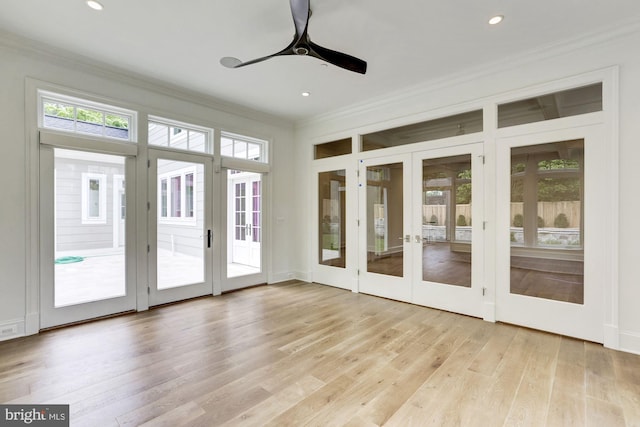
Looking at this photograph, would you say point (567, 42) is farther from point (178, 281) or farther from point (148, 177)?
point (178, 281)

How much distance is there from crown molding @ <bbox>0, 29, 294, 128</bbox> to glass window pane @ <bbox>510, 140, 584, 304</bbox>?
4.15 metres

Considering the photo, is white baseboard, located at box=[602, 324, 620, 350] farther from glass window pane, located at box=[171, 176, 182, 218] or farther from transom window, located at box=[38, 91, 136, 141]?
transom window, located at box=[38, 91, 136, 141]

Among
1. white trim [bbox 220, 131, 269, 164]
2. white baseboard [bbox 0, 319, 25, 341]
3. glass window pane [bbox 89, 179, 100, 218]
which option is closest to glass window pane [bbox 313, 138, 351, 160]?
white trim [bbox 220, 131, 269, 164]

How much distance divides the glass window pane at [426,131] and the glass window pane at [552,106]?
13.1 inches

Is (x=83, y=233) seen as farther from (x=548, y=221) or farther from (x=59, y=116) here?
(x=548, y=221)

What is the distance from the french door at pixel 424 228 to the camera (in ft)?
12.5

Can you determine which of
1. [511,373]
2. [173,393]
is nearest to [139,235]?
[173,393]

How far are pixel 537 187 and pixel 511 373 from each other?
2065mm

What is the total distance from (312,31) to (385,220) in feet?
9.32

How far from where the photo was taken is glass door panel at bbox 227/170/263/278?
5.34 metres

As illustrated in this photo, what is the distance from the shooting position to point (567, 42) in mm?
3053

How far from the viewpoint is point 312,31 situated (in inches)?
117

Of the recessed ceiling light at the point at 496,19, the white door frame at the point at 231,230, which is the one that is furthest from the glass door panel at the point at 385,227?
the recessed ceiling light at the point at 496,19

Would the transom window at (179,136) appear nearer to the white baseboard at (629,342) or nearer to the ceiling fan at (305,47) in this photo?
the ceiling fan at (305,47)
